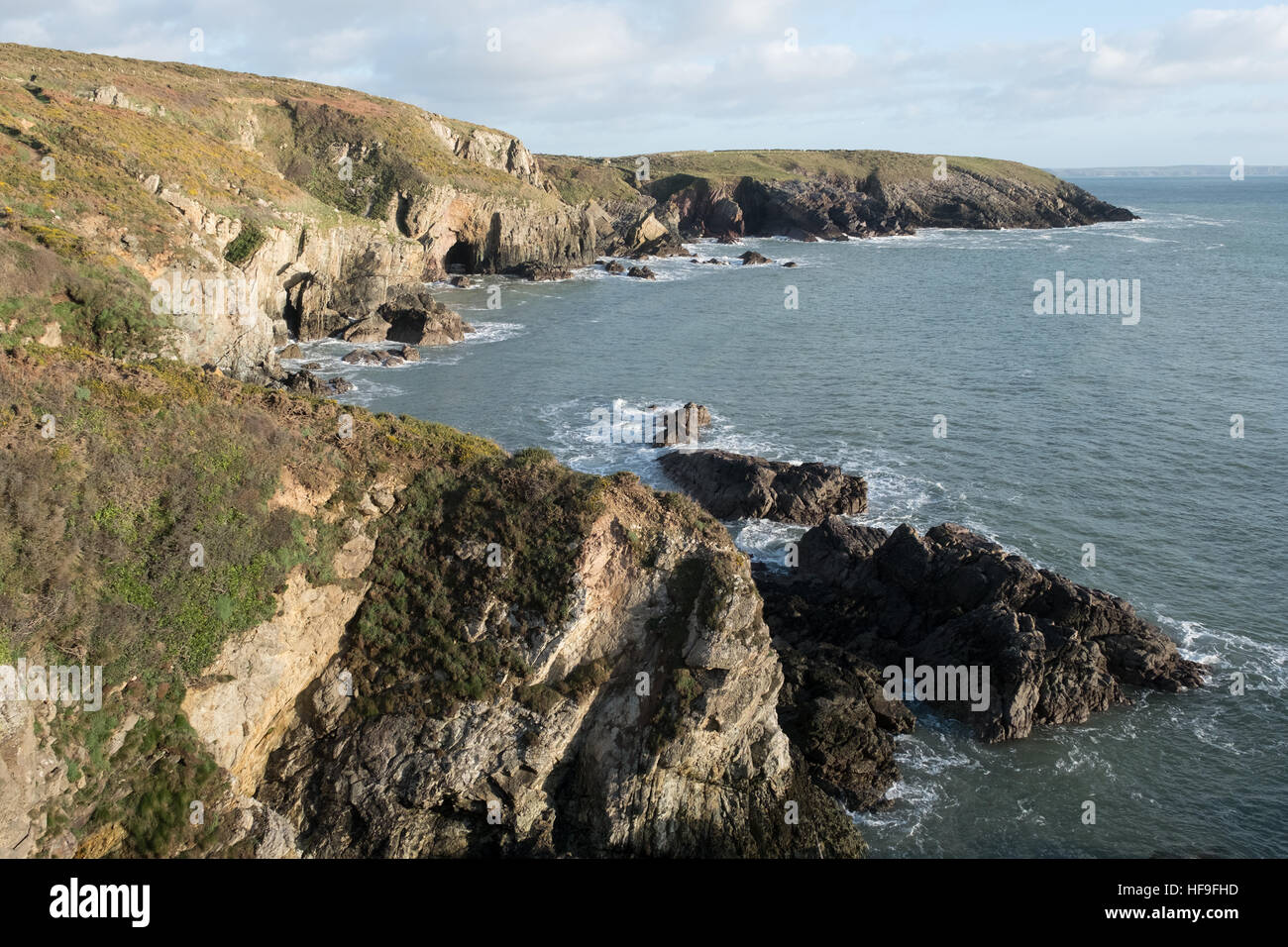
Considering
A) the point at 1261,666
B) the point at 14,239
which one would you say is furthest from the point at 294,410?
the point at 1261,666

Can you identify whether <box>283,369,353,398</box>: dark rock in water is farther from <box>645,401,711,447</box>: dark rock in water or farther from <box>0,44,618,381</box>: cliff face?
<box>645,401,711,447</box>: dark rock in water

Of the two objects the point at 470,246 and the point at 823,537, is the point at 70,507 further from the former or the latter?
the point at 470,246

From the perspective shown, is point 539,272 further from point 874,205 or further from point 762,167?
point 762,167

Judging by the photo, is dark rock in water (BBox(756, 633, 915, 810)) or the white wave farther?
the white wave

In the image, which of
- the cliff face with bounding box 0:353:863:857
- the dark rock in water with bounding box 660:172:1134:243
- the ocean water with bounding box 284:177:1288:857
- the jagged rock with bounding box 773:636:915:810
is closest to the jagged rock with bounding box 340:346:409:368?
the ocean water with bounding box 284:177:1288:857

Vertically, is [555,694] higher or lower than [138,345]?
lower

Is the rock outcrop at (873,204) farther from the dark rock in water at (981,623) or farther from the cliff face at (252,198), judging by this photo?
the dark rock in water at (981,623)

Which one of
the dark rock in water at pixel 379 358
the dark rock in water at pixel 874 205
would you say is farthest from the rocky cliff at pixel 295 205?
the dark rock in water at pixel 379 358
